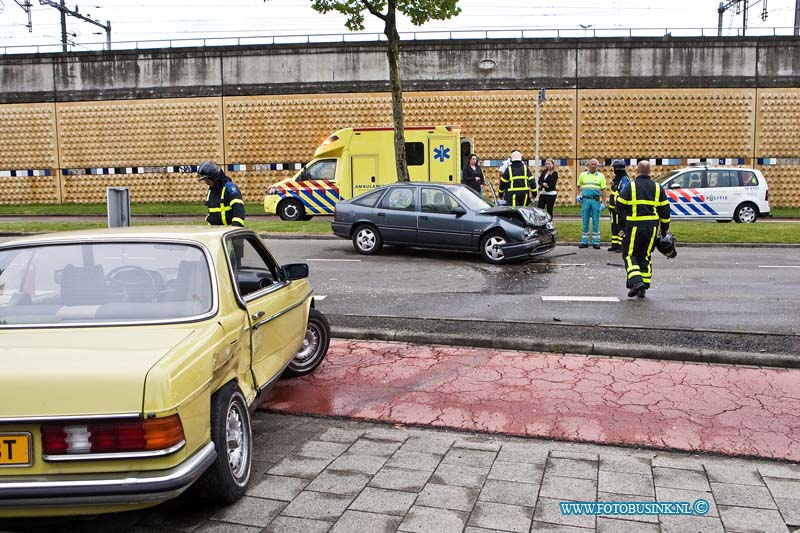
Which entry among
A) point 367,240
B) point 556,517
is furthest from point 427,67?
point 556,517

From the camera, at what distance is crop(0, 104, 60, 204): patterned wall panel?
95.5ft

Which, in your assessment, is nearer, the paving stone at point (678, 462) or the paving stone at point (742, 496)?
the paving stone at point (742, 496)

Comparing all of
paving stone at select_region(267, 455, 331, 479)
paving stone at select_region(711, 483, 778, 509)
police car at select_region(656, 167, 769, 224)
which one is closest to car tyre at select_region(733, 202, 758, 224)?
police car at select_region(656, 167, 769, 224)

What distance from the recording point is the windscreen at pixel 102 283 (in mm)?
3908

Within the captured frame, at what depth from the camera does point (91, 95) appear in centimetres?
2869

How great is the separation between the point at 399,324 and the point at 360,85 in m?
21.0

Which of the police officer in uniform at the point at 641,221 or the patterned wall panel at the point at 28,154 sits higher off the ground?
the patterned wall panel at the point at 28,154

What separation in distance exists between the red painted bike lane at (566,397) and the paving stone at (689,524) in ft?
3.55

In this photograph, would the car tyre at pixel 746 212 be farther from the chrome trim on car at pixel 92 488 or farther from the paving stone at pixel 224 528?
the chrome trim on car at pixel 92 488

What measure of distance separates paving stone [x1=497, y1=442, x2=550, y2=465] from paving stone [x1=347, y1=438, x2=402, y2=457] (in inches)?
26.9

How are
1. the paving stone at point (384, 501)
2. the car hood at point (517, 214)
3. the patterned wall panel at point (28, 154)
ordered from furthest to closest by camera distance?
the patterned wall panel at point (28, 154) → the car hood at point (517, 214) → the paving stone at point (384, 501)

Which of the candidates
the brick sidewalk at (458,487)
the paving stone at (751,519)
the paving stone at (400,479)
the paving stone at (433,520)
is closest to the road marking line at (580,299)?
the brick sidewalk at (458,487)

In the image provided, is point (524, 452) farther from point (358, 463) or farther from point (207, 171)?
point (207, 171)

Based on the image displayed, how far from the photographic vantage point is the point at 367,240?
1384 centimetres
